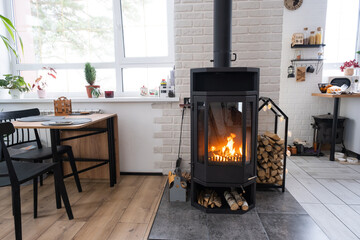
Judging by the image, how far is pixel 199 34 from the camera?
2.12m

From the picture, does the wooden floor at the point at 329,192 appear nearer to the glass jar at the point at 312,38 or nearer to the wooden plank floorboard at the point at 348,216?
the wooden plank floorboard at the point at 348,216

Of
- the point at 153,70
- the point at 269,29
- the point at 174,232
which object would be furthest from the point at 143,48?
the point at 174,232

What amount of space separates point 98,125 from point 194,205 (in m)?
1.27

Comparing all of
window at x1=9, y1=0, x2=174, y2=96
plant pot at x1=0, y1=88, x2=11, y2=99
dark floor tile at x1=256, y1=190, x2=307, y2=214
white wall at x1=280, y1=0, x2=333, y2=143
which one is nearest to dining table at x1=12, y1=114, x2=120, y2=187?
window at x1=9, y1=0, x2=174, y2=96

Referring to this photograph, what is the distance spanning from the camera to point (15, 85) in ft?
7.80

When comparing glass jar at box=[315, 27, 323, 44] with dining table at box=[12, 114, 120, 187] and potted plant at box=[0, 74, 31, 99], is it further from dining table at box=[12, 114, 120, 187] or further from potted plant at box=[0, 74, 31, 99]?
potted plant at box=[0, 74, 31, 99]

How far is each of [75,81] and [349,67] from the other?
3628mm

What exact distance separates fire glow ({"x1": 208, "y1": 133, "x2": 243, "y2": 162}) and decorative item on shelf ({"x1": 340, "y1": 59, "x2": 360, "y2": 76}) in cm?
255

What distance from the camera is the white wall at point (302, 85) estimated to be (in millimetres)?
3098

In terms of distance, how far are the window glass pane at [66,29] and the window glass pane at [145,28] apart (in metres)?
0.19

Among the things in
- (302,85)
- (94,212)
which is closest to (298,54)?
(302,85)

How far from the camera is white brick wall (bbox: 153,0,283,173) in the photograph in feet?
6.64

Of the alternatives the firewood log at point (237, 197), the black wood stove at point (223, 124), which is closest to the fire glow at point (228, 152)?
the black wood stove at point (223, 124)

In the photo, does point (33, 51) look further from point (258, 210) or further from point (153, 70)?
point (258, 210)
